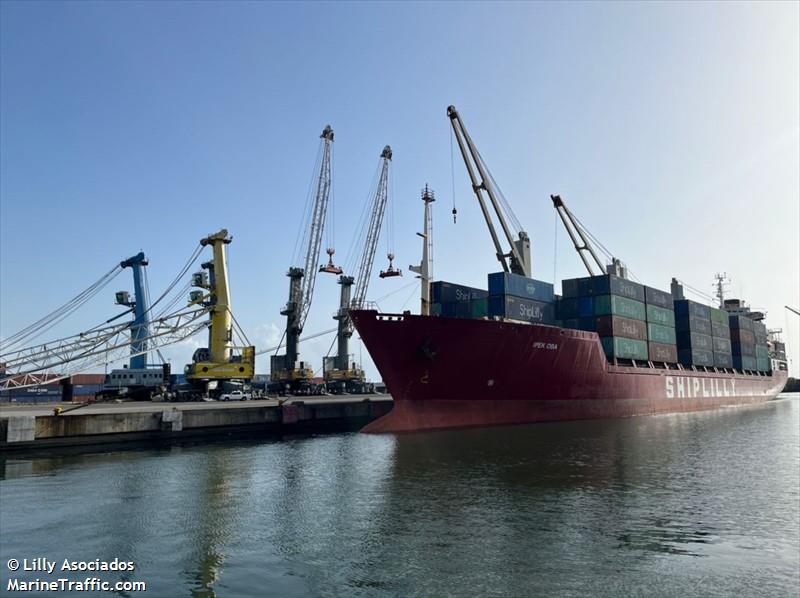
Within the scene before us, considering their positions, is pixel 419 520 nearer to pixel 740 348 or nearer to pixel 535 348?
pixel 535 348

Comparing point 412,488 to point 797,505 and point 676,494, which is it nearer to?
point 676,494

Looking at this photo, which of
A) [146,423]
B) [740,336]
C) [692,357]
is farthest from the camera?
[740,336]

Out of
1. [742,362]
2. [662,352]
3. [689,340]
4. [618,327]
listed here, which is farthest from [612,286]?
[742,362]

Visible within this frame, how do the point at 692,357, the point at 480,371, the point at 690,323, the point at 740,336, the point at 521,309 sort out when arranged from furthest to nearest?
the point at 740,336
the point at 690,323
the point at 692,357
the point at 521,309
the point at 480,371

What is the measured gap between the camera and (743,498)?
18703mm

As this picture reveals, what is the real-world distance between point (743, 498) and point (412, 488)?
11.6 meters

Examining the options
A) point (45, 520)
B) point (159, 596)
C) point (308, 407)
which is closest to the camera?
point (159, 596)

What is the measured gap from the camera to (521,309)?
4284 cm

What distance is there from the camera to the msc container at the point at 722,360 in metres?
65.1

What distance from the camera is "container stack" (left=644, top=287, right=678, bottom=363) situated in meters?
52.4

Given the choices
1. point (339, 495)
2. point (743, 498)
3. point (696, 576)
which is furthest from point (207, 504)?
point (743, 498)

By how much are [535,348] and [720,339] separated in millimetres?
41524

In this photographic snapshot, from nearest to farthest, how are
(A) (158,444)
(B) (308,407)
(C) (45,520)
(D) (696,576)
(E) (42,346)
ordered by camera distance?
(D) (696,576) → (C) (45,520) → (A) (158,444) → (B) (308,407) → (E) (42,346)

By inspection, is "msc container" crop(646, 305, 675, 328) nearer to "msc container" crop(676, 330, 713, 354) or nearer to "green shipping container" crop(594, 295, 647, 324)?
"msc container" crop(676, 330, 713, 354)
